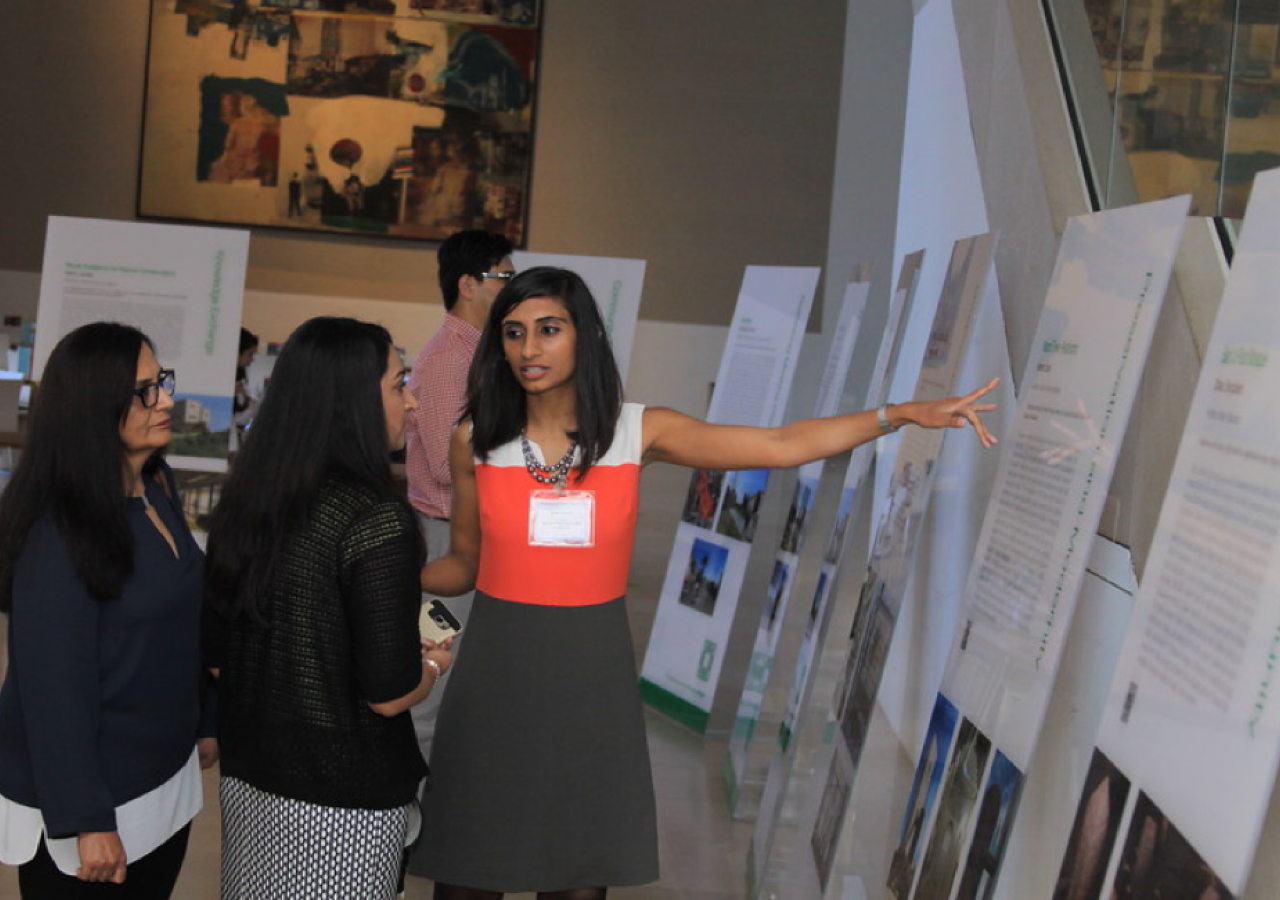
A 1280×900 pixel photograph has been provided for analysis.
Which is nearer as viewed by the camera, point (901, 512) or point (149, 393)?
point (149, 393)

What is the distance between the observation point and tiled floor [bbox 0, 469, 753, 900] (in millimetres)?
4891

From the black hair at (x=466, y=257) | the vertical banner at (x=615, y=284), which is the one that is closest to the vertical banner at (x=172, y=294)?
the vertical banner at (x=615, y=284)

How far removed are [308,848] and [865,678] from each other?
1923 millimetres

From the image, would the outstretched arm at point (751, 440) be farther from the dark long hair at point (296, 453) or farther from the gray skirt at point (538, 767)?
the dark long hair at point (296, 453)

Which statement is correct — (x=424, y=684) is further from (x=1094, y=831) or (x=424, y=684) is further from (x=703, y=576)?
(x=703, y=576)

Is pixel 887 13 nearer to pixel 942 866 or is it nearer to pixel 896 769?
pixel 896 769

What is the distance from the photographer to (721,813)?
19.1 ft

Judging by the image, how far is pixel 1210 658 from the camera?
1869mm

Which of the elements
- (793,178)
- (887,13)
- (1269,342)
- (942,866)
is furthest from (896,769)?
(793,178)

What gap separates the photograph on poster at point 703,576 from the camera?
703 centimetres

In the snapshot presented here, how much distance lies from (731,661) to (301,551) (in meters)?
5.86

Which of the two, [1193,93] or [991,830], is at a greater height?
[1193,93]

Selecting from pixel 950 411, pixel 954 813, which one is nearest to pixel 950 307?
pixel 950 411

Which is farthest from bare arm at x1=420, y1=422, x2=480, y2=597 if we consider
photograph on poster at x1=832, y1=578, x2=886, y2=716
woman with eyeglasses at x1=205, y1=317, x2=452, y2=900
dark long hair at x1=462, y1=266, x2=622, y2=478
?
photograph on poster at x1=832, y1=578, x2=886, y2=716
